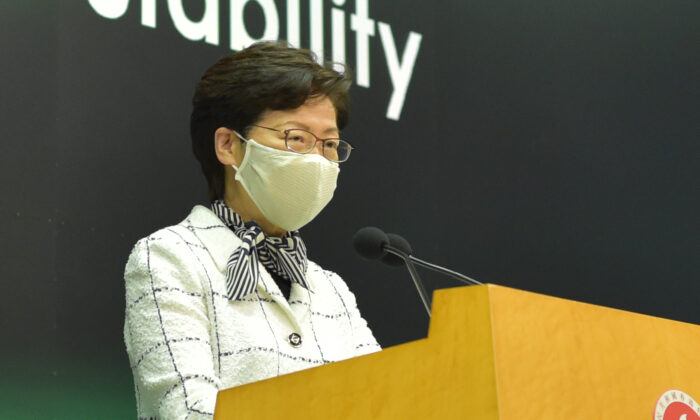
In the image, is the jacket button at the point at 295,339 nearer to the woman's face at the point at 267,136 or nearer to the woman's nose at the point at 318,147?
the woman's face at the point at 267,136

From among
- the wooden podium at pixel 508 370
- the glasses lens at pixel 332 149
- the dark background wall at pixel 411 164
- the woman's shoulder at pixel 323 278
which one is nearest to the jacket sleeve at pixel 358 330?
the woman's shoulder at pixel 323 278

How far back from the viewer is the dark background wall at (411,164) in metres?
2.52

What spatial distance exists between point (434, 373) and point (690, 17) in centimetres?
299

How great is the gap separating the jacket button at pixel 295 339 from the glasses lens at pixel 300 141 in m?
0.43

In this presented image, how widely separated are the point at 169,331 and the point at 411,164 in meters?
1.75

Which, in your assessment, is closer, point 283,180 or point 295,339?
point 295,339

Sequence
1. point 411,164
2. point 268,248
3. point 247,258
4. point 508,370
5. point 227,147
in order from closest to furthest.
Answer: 1. point 508,370
2. point 247,258
3. point 268,248
4. point 227,147
5. point 411,164

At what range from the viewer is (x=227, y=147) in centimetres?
224

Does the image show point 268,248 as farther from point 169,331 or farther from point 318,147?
point 169,331

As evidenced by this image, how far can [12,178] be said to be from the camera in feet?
8.16

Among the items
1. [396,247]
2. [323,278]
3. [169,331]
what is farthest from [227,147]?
[169,331]

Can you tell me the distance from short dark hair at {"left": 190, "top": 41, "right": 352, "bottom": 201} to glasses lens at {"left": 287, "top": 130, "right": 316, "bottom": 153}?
0.06 m

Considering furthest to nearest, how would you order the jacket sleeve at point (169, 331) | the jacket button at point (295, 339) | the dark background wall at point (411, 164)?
1. the dark background wall at point (411, 164)
2. the jacket button at point (295, 339)
3. the jacket sleeve at point (169, 331)

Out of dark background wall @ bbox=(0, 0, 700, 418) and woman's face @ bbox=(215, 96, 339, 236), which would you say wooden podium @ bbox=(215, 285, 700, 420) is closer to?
woman's face @ bbox=(215, 96, 339, 236)
